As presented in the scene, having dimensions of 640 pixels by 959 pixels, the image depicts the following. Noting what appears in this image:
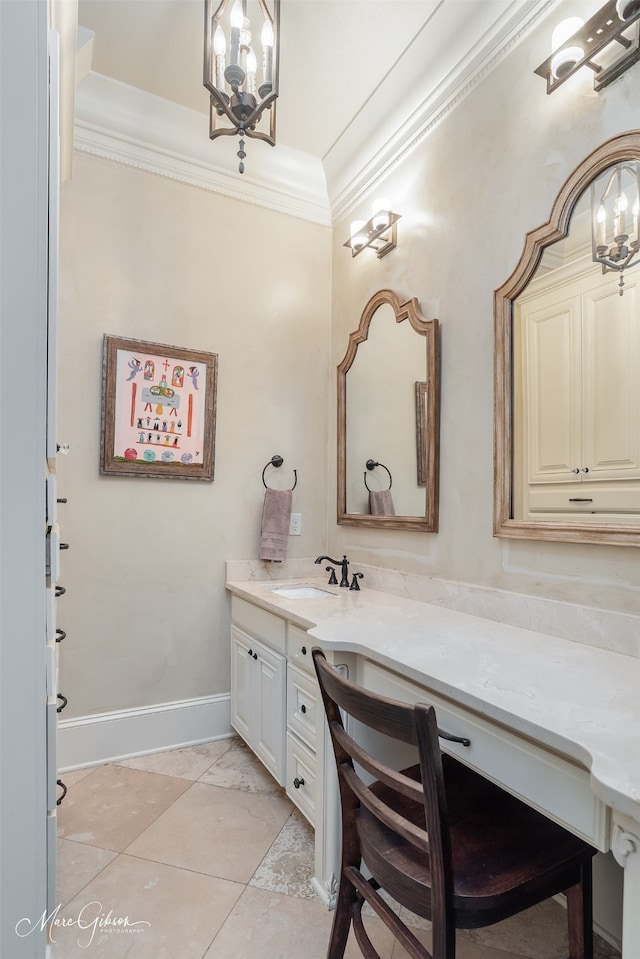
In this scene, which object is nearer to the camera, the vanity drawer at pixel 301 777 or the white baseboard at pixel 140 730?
the vanity drawer at pixel 301 777

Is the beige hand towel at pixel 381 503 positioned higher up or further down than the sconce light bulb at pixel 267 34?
further down

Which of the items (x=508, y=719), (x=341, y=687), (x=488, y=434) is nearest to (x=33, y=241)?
(x=341, y=687)

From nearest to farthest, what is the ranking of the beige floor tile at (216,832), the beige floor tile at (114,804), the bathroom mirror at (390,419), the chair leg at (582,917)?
the chair leg at (582,917), the beige floor tile at (216,832), the beige floor tile at (114,804), the bathroom mirror at (390,419)

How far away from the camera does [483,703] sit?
0.99m

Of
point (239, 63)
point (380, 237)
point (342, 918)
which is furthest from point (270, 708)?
point (239, 63)

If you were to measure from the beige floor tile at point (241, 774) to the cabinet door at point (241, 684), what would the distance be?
0.10 m

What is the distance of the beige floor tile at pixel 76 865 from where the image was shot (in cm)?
153

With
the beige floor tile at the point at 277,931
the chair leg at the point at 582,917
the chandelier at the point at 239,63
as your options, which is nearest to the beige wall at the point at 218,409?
the chandelier at the point at 239,63

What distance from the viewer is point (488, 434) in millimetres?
1765

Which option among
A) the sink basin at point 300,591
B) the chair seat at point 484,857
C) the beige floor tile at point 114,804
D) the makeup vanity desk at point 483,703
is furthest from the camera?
the sink basin at point 300,591

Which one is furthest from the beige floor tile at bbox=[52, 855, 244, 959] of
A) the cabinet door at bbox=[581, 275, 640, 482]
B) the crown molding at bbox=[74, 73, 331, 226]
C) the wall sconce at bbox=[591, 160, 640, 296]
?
the crown molding at bbox=[74, 73, 331, 226]

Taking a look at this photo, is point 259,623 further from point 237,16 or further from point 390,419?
point 237,16

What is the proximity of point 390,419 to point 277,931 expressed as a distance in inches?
71.4

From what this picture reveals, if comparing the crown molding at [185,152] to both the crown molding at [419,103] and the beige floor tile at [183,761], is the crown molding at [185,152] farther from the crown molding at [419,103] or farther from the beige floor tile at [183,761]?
the beige floor tile at [183,761]
